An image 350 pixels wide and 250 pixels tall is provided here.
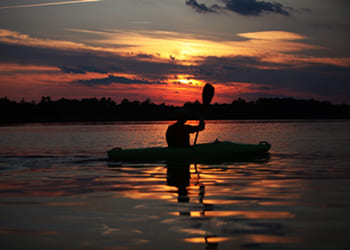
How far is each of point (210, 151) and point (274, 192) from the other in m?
6.22

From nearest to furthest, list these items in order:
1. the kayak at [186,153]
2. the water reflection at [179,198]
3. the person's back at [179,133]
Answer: the water reflection at [179,198]
the person's back at [179,133]
the kayak at [186,153]

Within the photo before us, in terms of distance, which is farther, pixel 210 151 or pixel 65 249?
pixel 210 151

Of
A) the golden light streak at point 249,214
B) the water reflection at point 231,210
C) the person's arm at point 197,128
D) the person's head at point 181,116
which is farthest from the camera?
the person's head at point 181,116

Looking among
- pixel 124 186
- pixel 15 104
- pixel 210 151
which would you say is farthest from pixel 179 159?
pixel 15 104

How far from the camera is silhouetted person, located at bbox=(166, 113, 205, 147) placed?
1254cm

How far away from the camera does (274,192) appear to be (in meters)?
7.14

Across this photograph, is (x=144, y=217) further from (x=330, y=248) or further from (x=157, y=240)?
(x=330, y=248)

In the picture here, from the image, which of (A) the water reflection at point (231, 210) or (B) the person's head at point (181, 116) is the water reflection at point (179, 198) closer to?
(A) the water reflection at point (231, 210)

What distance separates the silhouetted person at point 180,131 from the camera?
A: 12539 millimetres

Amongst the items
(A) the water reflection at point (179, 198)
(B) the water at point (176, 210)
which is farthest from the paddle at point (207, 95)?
(B) the water at point (176, 210)

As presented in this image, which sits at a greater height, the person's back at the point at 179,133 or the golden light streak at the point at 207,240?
the person's back at the point at 179,133

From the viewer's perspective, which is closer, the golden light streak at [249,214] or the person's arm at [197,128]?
the golden light streak at [249,214]

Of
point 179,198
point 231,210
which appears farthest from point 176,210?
point 179,198

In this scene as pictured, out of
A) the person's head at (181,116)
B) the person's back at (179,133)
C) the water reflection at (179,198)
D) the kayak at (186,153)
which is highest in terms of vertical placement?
the person's head at (181,116)
